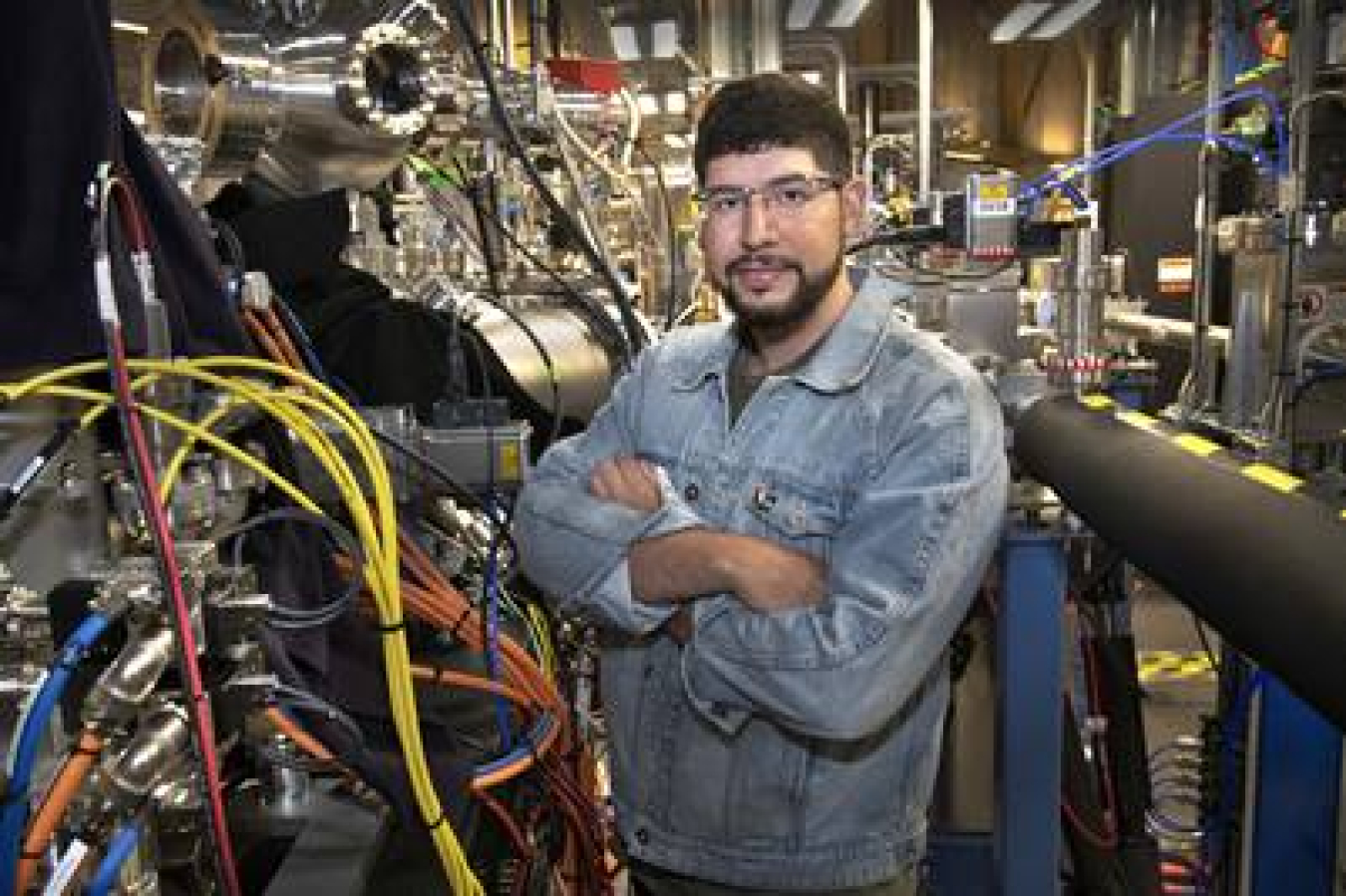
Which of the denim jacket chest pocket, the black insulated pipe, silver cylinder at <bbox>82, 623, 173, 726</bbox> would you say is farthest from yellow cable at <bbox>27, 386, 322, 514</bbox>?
the black insulated pipe

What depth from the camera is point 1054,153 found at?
9773 millimetres

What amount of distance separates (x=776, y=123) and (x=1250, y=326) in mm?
1682

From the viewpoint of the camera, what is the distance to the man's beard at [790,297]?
1397 mm

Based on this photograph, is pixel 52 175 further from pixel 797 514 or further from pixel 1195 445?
pixel 1195 445

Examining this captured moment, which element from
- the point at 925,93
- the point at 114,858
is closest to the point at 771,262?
the point at 114,858

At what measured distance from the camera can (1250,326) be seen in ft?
8.34

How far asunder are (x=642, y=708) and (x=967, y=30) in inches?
379

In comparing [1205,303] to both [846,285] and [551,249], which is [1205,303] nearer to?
[846,285]

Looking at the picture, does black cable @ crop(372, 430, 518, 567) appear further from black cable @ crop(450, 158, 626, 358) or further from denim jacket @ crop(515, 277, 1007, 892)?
black cable @ crop(450, 158, 626, 358)

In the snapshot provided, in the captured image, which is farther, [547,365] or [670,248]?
[670,248]

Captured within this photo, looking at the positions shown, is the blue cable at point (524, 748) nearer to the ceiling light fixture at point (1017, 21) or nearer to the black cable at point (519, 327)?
the black cable at point (519, 327)

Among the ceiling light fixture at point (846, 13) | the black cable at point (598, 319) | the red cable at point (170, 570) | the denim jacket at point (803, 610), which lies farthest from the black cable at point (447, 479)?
the ceiling light fixture at point (846, 13)

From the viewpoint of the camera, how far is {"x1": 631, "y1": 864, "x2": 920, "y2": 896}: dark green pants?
4.57 ft

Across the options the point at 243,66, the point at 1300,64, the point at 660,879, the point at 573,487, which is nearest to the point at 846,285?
the point at 573,487
